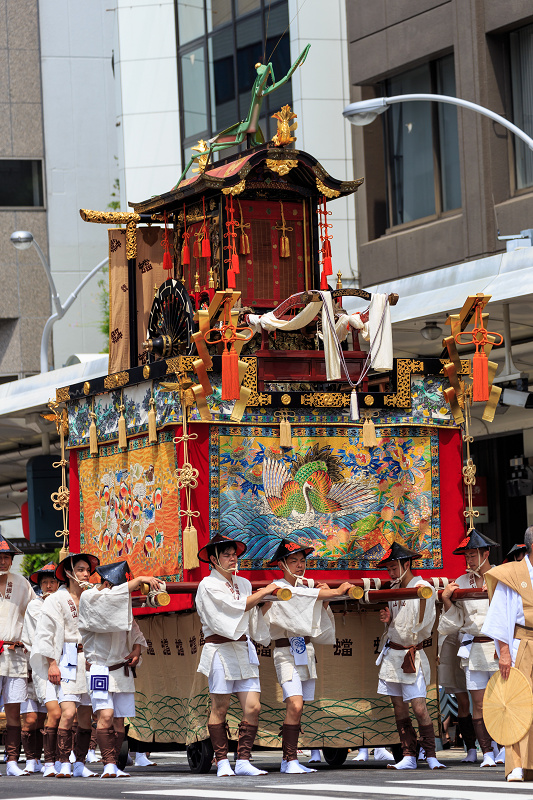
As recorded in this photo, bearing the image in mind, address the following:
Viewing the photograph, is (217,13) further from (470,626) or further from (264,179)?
(470,626)

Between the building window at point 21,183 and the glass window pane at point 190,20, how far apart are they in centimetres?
827

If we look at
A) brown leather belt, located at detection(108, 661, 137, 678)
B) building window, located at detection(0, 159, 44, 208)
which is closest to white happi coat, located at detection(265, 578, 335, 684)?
brown leather belt, located at detection(108, 661, 137, 678)

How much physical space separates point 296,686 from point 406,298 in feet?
16.5

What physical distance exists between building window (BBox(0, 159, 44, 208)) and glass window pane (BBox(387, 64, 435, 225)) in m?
17.3

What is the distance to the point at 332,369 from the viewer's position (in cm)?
1270

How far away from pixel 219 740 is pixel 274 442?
2396mm

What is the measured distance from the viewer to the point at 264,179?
543 inches

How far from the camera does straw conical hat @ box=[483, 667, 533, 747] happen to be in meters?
9.84

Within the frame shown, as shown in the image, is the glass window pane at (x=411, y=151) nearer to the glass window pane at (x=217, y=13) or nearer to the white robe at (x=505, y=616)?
the glass window pane at (x=217, y=13)

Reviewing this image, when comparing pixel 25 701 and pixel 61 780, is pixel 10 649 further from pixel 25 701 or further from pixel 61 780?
pixel 61 780

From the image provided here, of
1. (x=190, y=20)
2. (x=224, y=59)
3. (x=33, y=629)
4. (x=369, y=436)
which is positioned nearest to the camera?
(x=369, y=436)

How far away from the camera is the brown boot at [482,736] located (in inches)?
470

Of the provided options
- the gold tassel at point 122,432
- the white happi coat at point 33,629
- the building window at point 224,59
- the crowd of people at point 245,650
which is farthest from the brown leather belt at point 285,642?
the building window at point 224,59

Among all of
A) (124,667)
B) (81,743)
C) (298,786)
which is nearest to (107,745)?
(124,667)
